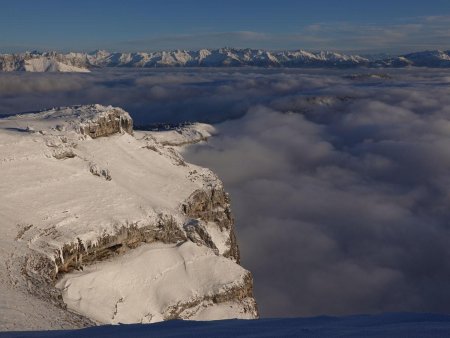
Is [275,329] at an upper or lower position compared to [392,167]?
upper

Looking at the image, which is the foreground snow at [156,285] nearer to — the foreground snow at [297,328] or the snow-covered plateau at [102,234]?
the snow-covered plateau at [102,234]

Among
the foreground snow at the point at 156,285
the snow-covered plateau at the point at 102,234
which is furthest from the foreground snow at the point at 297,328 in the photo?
the foreground snow at the point at 156,285

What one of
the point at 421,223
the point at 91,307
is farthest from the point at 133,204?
the point at 421,223

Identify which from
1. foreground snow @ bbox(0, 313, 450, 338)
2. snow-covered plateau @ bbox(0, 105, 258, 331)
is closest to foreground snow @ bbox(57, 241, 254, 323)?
snow-covered plateau @ bbox(0, 105, 258, 331)

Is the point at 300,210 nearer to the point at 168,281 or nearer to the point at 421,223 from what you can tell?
the point at 421,223

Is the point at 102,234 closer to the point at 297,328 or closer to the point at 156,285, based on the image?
the point at 156,285
